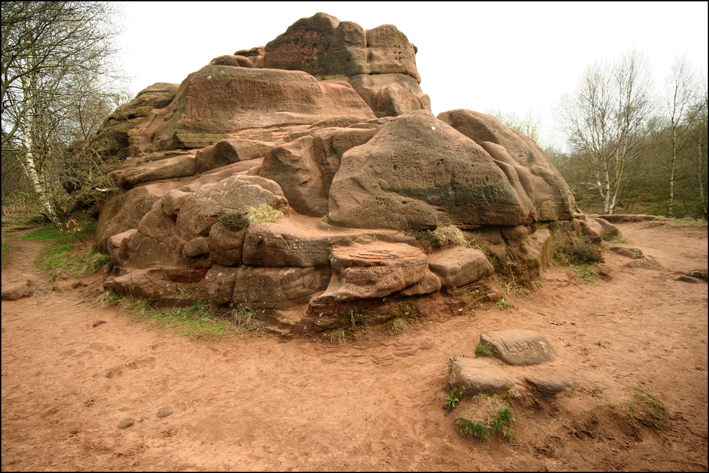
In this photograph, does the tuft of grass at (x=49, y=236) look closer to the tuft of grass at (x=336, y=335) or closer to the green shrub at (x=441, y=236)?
the tuft of grass at (x=336, y=335)

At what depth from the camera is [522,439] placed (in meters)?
3.47

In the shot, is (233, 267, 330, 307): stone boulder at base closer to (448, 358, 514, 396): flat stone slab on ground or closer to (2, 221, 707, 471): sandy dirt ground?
(2, 221, 707, 471): sandy dirt ground

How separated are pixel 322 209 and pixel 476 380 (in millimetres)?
4858

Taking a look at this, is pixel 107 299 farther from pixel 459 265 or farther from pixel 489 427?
pixel 489 427

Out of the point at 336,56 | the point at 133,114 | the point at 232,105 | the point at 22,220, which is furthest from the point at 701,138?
the point at 22,220

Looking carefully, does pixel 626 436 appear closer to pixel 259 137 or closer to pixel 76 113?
pixel 259 137

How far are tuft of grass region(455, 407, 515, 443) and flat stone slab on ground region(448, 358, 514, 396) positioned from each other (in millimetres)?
276

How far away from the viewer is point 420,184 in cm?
680

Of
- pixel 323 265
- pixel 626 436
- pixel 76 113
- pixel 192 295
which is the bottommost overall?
pixel 626 436

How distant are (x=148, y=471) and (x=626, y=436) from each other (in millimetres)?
4605

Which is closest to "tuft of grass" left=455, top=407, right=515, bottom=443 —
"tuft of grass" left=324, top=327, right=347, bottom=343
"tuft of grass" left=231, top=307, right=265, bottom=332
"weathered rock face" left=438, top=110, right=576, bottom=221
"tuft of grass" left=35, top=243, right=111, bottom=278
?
"tuft of grass" left=324, top=327, right=347, bottom=343

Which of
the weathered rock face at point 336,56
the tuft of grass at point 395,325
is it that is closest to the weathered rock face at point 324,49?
the weathered rock face at point 336,56

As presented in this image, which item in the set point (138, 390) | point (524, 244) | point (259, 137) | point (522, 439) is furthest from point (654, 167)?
point (138, 390)

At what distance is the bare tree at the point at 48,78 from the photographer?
9.35 meters
